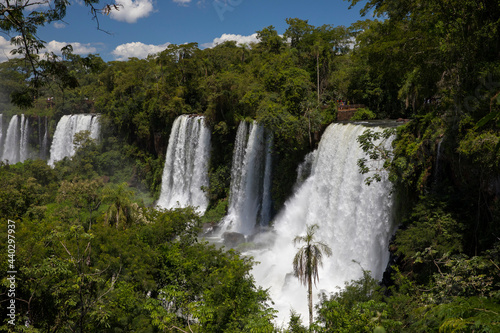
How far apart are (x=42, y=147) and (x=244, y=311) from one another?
46.1m

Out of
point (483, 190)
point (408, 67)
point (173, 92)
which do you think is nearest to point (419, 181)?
point (483, 190)

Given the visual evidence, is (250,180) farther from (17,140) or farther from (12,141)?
(12,141)

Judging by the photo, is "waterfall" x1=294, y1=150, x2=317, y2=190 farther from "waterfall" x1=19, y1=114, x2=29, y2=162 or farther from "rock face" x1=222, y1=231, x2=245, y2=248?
"waterfall" x1=19, y1=114, x2=29, y2=162

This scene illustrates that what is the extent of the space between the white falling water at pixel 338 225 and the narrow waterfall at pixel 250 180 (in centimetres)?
436

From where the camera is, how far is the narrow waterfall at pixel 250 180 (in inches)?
966

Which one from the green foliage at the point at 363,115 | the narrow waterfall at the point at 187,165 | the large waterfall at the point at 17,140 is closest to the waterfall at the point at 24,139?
the large waterfall at the point at 17,140

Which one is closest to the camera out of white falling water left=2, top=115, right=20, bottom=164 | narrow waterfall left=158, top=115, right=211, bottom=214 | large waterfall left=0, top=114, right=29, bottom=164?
narrow waterfall left=158, top=115, right=211, bottom=214

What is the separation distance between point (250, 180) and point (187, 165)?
24.6 ft

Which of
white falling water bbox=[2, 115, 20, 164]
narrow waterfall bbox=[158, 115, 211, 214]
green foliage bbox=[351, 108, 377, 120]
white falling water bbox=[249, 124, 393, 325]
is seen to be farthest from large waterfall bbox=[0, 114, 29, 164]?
green foliage bbox=[351, 108, 377, 120]

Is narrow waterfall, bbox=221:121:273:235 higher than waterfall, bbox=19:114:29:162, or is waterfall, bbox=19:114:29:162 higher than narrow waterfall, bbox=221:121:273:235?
waterfall, bbox=19:114:29:162

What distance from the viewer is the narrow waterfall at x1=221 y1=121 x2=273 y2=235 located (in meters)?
24.5

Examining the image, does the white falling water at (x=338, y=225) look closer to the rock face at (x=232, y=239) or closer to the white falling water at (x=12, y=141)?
the rock face at (x=232, y=239)

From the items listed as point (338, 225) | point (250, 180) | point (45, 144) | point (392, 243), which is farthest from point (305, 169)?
point (45, 144)

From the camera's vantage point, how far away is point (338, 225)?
1689 cm
